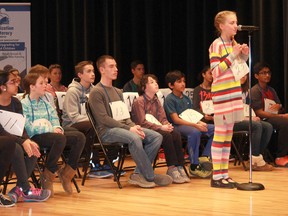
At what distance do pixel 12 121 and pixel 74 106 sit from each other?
154 cm

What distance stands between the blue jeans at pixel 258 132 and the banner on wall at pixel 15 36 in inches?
132

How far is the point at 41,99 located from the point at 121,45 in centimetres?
425

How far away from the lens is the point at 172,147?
23.2ft

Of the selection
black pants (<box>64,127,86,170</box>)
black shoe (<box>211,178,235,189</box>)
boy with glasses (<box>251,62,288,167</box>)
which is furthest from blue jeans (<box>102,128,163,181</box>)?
boy with glasses (<box>251,62,288,167</box>)

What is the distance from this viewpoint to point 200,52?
1008 centimetres

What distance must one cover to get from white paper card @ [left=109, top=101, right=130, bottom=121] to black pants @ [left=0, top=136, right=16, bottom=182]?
146cm

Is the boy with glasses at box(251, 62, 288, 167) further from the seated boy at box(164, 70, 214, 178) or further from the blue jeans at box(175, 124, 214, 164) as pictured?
the blue jeans at box(175, 124, 214, 164)

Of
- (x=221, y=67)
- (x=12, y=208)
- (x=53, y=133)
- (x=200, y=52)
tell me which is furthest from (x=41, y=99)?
(x=200, y=52)

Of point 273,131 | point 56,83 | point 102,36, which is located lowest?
point 273,131

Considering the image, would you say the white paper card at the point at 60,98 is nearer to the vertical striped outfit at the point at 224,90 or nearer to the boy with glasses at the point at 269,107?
the vertical striped outfit at the point at 224,90

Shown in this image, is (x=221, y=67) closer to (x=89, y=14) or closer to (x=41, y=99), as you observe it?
(x=41, y=99)

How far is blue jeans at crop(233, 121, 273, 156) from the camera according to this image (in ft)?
26.7

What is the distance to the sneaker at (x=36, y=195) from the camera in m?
6.00

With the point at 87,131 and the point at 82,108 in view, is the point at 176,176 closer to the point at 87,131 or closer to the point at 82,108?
the point at 87,131
